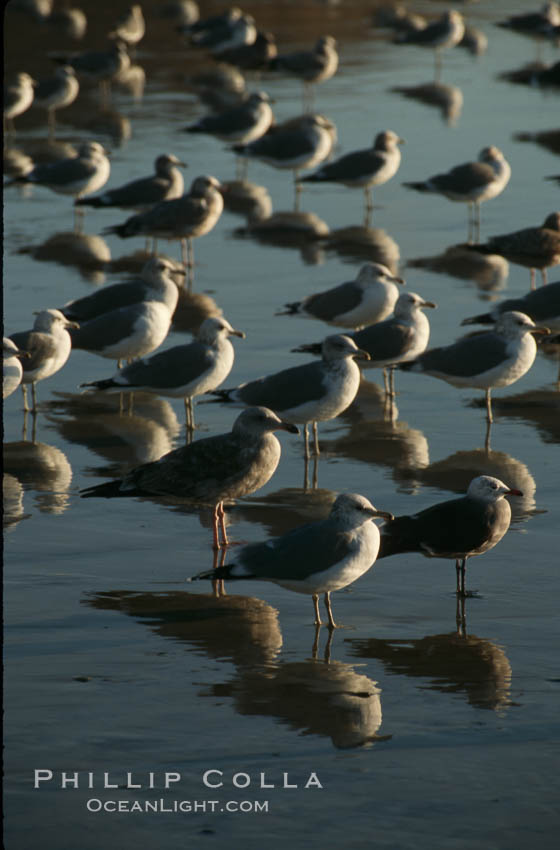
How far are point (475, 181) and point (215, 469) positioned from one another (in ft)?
38.4

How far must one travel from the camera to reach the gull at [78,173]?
21.6 metres

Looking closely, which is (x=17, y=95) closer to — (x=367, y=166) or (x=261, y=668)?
(x=367, y=166)

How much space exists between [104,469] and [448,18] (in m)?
28.0

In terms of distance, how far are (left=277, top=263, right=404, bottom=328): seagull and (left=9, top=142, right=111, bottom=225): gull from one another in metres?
7.65

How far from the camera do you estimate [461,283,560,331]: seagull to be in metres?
14.6

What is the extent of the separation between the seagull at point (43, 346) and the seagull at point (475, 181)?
868 cm

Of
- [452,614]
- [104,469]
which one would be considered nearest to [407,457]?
[104,469]

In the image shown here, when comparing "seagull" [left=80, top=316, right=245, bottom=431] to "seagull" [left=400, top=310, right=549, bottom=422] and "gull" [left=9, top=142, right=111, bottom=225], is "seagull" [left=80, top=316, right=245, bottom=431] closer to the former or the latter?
"seagull" [left=400, top=310, right=549, bottom=422]

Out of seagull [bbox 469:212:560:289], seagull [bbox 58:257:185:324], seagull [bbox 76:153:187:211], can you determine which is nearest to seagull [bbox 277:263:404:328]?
seagull [bbox 58:257:185:324]

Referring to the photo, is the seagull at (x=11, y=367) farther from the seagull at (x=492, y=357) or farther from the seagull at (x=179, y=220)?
the seagull at (x=179, y=220)

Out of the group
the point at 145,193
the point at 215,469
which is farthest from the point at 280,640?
the point at 145,193

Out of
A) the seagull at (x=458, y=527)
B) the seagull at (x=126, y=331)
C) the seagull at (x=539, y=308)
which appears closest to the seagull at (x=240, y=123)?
the seagull at (x=539, y=308)

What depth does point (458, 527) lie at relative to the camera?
857 centimetres

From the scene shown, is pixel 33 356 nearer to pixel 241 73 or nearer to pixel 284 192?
pixel 284 192
